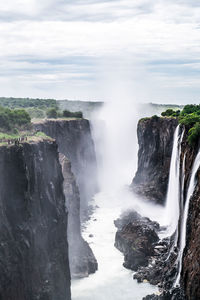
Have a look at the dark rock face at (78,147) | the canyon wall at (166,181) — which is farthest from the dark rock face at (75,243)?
the dark rock face at (78,147)

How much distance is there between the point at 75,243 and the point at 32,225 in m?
20.0

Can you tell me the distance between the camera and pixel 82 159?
10962cm

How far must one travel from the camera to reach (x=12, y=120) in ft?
218

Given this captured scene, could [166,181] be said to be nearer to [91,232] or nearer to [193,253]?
[91,232]

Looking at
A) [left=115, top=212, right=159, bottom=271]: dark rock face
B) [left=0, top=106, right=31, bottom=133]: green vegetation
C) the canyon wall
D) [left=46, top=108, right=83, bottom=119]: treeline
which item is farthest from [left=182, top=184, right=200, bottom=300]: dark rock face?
[left=46, top=108, right=83, bottom=119]: treeline

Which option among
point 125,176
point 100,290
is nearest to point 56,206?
point 100,290

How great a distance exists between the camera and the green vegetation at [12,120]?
5947 centimetres

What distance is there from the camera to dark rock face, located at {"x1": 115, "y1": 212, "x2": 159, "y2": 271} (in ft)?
203

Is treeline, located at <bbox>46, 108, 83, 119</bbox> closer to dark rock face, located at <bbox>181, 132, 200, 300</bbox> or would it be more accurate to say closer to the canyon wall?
the canyon wall

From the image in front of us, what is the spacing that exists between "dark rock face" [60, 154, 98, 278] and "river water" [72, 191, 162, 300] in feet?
4.58

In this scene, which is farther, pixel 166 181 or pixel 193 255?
pixel 166 181

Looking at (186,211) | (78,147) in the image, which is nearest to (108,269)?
(186,211)

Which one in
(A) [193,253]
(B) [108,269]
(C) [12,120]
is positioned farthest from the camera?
(C) [12,120]

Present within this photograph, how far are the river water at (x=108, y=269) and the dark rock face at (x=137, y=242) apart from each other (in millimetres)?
1363
